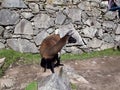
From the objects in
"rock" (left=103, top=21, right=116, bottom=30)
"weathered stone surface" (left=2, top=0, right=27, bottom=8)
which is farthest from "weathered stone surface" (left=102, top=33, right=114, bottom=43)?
"weathered stone surface" (left=2, top=0, right=27, bottom=8)

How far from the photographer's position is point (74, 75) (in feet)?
31.7

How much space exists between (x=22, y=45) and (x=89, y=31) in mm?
2214

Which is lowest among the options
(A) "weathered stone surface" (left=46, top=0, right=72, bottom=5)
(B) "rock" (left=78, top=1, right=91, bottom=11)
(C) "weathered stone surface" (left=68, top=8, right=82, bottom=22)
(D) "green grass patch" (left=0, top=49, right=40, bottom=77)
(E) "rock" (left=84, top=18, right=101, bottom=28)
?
(D) "green grass patch" (left=0, top=49, right=40, bottom=77)

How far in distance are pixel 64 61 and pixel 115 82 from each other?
6.69 ft

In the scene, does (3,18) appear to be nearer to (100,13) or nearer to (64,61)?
(64,61)

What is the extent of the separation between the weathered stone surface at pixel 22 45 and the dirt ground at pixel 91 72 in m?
1.19

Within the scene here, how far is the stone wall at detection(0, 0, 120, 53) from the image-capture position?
11.5 meters

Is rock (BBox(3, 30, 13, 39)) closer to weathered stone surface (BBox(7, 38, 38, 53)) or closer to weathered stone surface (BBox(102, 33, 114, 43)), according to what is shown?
weathered stone surface (BBox(7, 38, 38, 53))

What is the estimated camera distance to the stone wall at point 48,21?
11500 mm

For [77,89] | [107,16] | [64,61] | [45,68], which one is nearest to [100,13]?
[107,16]

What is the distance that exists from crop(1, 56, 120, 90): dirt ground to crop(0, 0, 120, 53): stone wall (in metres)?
1.04

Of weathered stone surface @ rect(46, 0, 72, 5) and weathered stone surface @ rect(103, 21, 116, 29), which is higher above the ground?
weathered stone surface @ rect(46, 0, 72, 5)

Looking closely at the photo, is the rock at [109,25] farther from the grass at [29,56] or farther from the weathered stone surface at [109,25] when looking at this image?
the grass at [29,56]

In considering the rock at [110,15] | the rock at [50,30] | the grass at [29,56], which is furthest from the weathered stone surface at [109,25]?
the rock at [50,30]
